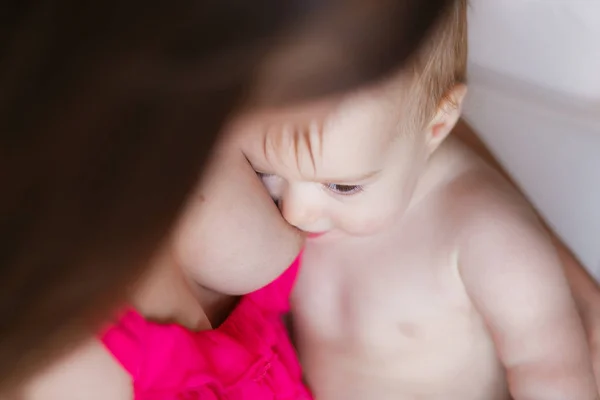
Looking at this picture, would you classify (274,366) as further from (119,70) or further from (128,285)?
(119,70)

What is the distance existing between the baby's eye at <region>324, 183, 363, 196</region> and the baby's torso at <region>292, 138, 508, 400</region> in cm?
13

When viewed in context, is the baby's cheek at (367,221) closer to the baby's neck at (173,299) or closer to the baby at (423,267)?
the baby at (423,267)

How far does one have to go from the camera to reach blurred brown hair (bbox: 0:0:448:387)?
0.23 m

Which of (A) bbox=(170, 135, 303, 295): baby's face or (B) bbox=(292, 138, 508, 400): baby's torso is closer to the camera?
(A) bbox=(170, 135, 303, 295): baby's face

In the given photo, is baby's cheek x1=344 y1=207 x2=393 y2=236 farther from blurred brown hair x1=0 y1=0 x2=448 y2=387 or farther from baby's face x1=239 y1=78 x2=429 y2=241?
blurred brown hair x1=0 y1=0 x2=448 y2=387

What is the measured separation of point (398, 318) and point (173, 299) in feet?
0.75

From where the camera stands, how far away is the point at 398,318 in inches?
26.0

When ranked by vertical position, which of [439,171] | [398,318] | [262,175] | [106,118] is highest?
[106,118]

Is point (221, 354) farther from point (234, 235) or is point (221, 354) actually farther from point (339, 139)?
point (339, 139)

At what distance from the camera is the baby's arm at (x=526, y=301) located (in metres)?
0.60

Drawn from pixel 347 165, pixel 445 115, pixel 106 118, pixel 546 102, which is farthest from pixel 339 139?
pixel 546 102

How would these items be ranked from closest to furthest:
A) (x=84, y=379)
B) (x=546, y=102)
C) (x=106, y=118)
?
(x=106, y=118) < (x=84, y=379) < (x=546, y=102)

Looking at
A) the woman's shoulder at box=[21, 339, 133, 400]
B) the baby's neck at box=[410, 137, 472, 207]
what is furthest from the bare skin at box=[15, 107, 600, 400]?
the baby's neck at box=[410, 137, 472, 207]

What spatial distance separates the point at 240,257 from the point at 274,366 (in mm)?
147
